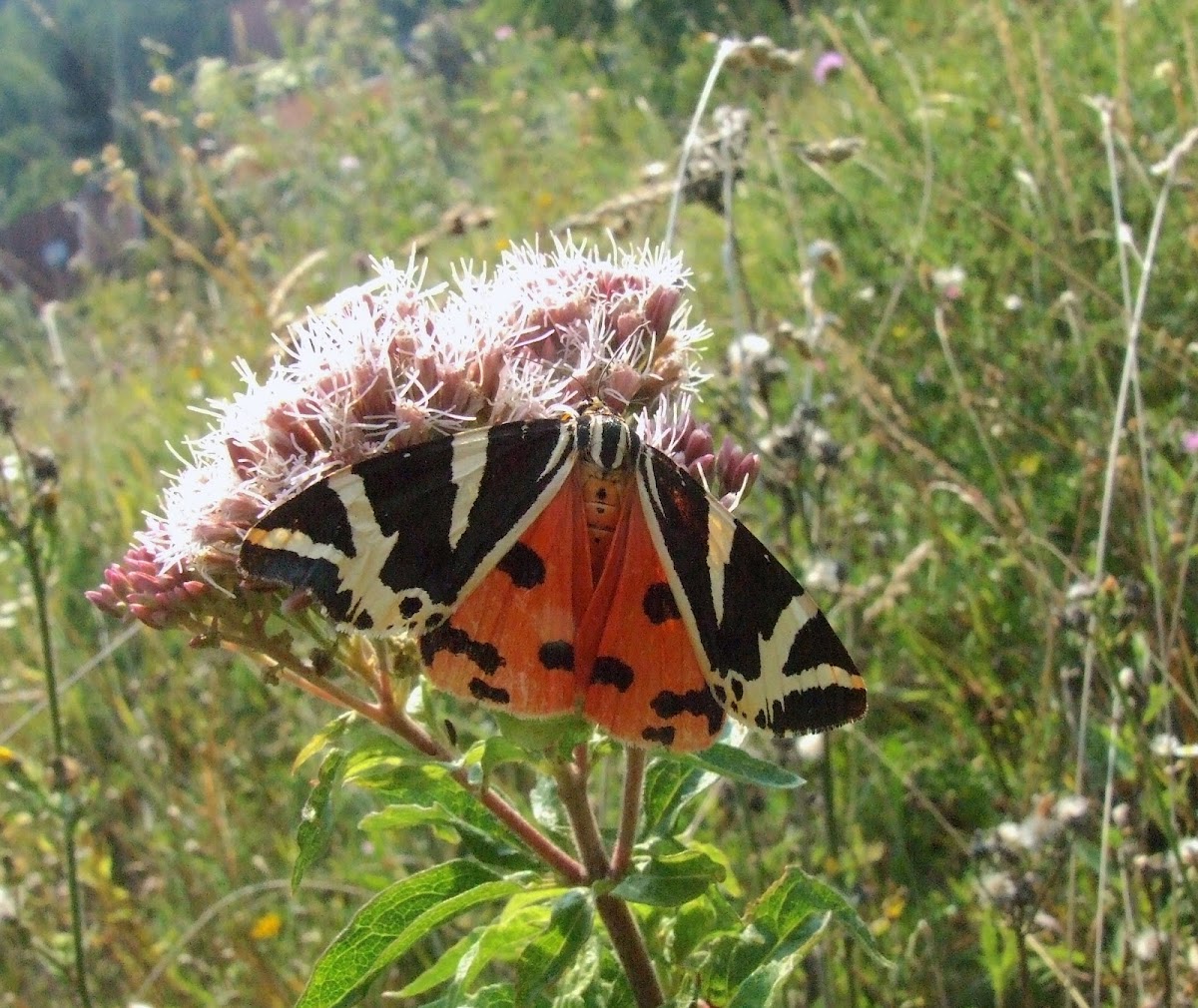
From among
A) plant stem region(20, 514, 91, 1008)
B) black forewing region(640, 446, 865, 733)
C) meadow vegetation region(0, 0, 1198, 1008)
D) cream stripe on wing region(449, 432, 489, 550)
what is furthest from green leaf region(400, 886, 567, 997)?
plant stem region(20, 514, 91, 1008)

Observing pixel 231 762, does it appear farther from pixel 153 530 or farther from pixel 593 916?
pixel 593 916

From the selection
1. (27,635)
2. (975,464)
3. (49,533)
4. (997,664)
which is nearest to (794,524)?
(975,464)

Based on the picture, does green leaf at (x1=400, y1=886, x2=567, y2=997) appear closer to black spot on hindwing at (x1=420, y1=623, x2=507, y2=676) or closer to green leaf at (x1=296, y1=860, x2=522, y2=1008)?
green leaf at (x1=296, y1=860, x2=522, y2=1008)

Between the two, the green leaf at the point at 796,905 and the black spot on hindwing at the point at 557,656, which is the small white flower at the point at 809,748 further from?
the black spot on hindwing at the point at 557,656

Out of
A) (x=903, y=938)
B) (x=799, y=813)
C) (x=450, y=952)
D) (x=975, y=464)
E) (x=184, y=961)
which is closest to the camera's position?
(x=450, y=952)

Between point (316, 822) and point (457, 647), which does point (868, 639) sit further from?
point (316, 822)

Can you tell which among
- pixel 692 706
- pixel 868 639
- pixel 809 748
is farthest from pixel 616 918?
pixel 868 639
